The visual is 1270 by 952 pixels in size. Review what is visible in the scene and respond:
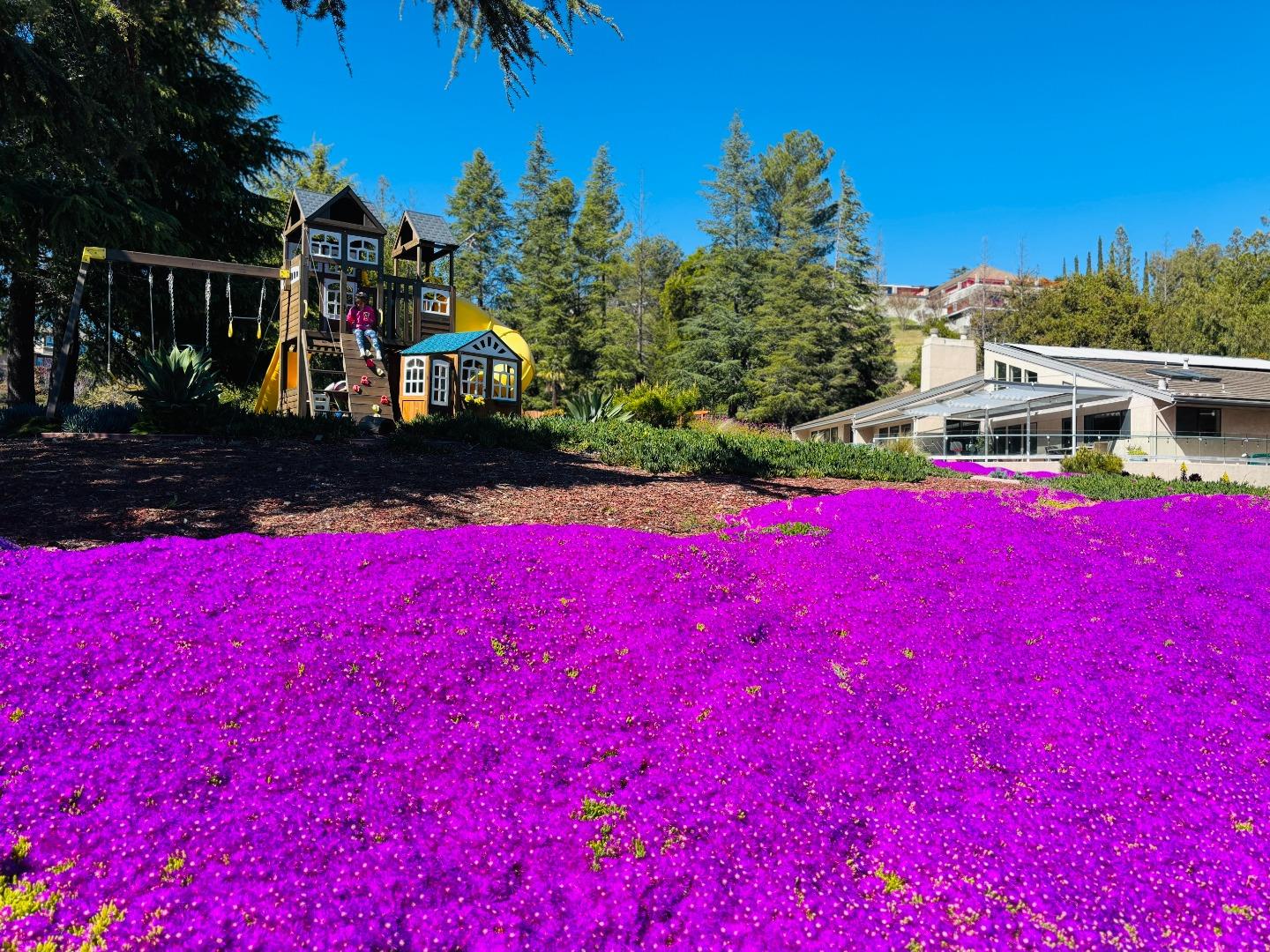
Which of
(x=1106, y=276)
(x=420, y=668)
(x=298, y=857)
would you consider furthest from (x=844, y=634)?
(x=1106, y=276)

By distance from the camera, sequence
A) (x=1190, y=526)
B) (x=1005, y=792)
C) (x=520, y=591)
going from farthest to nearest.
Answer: (x=1190, y=526) < (x=520, y=591) < (x=1005, y=792)

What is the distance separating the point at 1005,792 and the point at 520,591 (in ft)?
11.0

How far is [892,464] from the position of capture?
15.4 meters

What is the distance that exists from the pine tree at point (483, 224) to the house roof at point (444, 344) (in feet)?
119

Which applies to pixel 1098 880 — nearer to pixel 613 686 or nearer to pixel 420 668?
pixel 613 686

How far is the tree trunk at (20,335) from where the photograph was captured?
1934cm

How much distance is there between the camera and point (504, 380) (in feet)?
56.5

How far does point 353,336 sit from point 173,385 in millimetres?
4229

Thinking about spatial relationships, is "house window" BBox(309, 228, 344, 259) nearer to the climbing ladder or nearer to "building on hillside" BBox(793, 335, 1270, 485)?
the climbing ladder

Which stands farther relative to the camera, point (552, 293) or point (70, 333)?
point (552, 293)

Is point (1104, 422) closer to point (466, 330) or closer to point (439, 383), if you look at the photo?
point (466, 330)

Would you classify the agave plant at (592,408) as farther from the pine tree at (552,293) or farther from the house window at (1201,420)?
the pine tree at (552,293)

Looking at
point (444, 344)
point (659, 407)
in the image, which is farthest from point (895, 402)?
point (444, 344)

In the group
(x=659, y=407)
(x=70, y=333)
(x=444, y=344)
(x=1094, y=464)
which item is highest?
(x=444, y=344)
